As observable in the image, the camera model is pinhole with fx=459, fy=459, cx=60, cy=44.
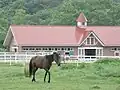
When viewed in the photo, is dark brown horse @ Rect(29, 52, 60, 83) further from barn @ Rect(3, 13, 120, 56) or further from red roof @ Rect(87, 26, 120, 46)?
red roof @ Rect(87, 26, 120, 46)

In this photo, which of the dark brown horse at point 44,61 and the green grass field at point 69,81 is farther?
the dark brown horse at point 44,61

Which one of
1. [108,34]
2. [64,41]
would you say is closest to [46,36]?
[64,41]

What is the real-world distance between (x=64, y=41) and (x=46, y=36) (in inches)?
109

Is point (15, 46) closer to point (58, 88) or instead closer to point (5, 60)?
point (5, 60)

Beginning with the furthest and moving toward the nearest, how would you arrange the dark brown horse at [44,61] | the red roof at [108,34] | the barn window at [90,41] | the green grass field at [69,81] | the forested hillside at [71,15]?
the forested hillside at [71,15], the red roof at [108,34], the barn window at [90,41], the dark brown horse at [44,61], the green grass field at [69,81]

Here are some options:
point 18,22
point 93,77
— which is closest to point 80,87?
point 93,77

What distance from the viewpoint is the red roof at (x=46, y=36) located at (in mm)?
62594

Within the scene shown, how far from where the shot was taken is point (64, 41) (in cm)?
6334

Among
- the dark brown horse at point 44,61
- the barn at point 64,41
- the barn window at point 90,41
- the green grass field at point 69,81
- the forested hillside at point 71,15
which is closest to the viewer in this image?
the green grass field at point 69,81

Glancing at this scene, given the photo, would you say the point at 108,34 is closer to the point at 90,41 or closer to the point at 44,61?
the point at 90,41

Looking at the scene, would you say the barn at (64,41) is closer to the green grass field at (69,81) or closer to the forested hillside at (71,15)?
the forested hillside at (71,15)

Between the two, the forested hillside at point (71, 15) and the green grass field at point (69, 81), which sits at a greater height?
the forested hillside at point (71, 15)

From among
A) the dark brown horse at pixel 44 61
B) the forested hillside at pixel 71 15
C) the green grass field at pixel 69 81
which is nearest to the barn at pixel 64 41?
the forested hillside at pixel 71 15

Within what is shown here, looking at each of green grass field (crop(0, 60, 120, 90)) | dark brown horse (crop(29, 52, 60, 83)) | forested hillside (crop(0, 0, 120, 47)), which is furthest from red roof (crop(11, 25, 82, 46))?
dark brown horse (crop(29, 52, 60, 83))
